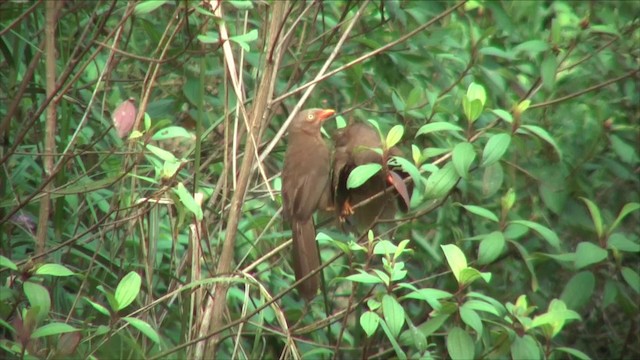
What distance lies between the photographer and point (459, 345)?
351cm

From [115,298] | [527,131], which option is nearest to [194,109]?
[527,131]

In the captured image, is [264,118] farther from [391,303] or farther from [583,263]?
[583,263]

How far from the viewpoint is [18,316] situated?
10.4 ft

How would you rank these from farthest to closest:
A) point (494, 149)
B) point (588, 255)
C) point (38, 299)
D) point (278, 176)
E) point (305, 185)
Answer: point (278, 176)
point (305, 185)
point (588, 255)
point (494, 149)
point (38, 299)

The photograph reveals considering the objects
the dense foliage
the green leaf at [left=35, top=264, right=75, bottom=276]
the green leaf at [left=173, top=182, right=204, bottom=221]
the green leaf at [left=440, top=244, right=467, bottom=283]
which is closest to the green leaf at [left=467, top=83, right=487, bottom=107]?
the dense foliage

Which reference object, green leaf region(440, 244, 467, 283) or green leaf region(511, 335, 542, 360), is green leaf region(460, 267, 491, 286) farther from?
green leaf region(511, 335, 542, 360)

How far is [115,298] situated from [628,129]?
286 centimetres

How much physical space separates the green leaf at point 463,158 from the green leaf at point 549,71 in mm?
871

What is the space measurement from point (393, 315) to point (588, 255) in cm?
95

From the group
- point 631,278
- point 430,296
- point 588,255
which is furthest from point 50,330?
point 631,278

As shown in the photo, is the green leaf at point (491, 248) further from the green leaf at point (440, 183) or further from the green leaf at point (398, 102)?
the green leaf at point (398, 102)

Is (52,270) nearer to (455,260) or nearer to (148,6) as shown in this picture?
(148,6)

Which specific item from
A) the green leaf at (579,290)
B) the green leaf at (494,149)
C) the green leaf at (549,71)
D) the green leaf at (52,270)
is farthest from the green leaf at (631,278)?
the green leaf at (52,270)

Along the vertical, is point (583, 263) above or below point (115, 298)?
below
